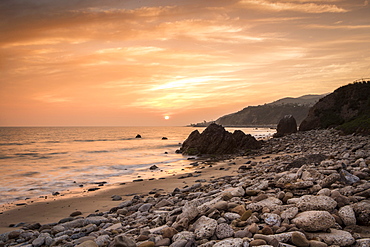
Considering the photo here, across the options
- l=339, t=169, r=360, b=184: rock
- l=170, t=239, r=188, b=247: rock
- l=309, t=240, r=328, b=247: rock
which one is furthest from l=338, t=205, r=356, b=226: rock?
l=170, t=239, r=188, b=247: rock

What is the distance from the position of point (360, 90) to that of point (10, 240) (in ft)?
115

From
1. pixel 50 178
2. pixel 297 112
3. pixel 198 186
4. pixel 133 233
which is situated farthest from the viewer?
pixel 297 112

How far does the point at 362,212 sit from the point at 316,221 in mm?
854

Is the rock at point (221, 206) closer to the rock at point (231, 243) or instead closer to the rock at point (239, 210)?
the rock at point (239, 210)

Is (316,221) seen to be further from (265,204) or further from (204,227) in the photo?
(204,227)

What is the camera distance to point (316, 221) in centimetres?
404

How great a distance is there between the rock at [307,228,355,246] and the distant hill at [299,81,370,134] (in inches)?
1067

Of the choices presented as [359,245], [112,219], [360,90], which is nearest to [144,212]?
[112,219]

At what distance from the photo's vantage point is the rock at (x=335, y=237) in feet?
11.9

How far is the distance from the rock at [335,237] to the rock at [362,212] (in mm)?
582

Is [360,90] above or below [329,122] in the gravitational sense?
above

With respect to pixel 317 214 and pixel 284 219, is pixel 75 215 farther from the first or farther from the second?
pixel 317 214

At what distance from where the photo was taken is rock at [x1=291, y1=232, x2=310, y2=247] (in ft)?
11.8

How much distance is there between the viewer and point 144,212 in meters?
7.32
